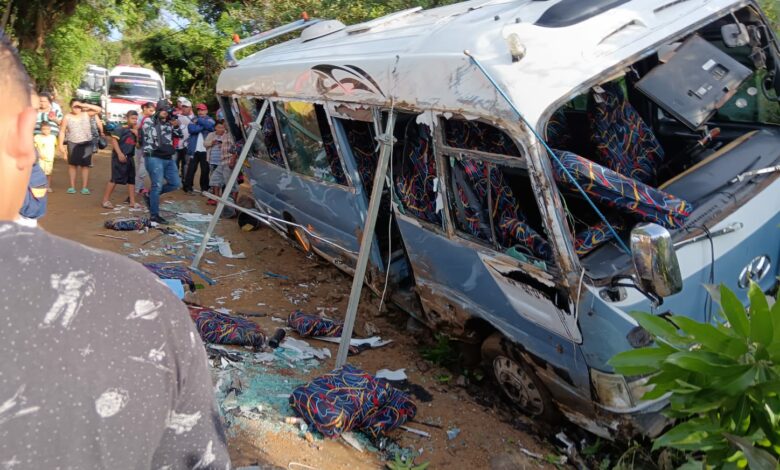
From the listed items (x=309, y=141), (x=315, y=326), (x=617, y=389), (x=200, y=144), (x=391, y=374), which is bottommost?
(x=391, y=374)

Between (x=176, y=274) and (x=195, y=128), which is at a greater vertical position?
(x=195, y=128)

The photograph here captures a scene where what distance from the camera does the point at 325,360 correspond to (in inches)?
213

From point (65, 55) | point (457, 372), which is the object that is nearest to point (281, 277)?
point (457, 372)

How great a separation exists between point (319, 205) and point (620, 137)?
311cm

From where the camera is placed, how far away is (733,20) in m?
4.52

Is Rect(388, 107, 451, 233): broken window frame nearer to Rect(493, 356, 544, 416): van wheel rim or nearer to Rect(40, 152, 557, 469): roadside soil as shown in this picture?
Rect(493, 356, 544, 416): van wheel rim

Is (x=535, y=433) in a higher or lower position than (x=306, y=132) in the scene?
lower

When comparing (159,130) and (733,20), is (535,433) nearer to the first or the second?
(733,20)

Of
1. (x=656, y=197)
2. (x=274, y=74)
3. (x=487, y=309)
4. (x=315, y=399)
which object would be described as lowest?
(x=315, y=399)

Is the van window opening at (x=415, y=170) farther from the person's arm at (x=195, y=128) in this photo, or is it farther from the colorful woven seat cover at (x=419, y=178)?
the person's arm at (x=195, y=128)

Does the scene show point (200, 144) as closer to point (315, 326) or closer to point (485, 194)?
point (315, 326)

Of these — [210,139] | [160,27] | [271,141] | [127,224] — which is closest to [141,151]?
[210,139]

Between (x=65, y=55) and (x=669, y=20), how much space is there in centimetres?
2234

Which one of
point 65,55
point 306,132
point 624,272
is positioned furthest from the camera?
point 65,55
